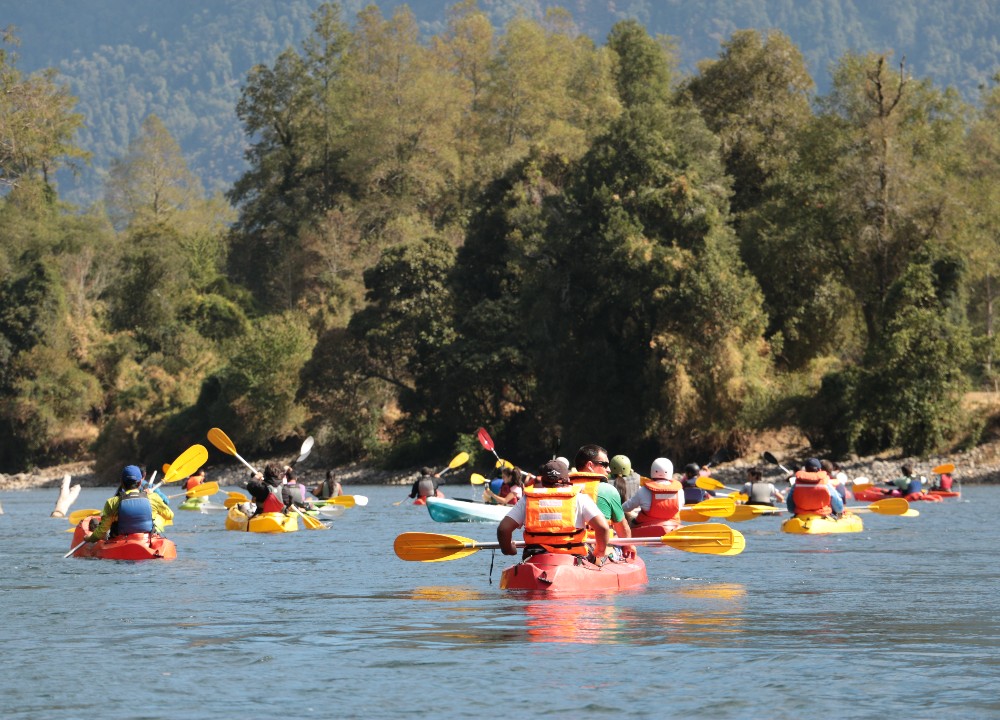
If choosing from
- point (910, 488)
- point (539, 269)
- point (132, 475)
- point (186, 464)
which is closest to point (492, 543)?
point (132, 475)

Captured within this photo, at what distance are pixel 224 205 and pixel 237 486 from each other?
56122 millimetres

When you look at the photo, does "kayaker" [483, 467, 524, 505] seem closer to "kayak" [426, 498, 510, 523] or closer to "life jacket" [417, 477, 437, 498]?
"kayak" [426, 498, 510, 523]

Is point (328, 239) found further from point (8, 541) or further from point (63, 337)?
point (8, 541)

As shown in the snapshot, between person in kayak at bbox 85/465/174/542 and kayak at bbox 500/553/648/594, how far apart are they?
5924 mm

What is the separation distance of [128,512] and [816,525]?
997 cm

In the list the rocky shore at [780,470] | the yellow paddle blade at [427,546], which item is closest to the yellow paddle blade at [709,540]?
the yellow paddle blade at [427,546]

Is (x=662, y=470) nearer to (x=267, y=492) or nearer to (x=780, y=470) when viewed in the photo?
(x=267, y=492)

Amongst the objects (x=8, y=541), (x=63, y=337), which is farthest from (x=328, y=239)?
(x=8, y=541)

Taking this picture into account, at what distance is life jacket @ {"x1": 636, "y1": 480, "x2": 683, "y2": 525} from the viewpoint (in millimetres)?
19359

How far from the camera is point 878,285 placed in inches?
1975

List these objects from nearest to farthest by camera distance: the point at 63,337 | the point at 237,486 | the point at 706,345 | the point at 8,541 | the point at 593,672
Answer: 1. the point at 593,672
2. the point at 8,541
3. the point at 706,345
4. the point at 237,486
5. the point at 63,337

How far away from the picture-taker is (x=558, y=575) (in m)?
14.1

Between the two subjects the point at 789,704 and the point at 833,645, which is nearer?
the point at 789,704

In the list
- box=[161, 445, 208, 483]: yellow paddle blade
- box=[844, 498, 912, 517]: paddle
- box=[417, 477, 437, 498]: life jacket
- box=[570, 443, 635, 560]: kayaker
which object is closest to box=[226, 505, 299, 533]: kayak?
box=[161, 445, 208, 483]: yellow paddle blade
